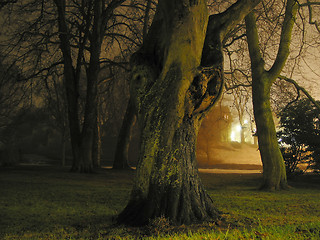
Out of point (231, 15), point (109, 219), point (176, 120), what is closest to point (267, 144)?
point (231, 15)

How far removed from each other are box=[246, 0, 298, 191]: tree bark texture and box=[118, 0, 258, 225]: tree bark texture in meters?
6.22

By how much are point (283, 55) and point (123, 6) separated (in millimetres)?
8871

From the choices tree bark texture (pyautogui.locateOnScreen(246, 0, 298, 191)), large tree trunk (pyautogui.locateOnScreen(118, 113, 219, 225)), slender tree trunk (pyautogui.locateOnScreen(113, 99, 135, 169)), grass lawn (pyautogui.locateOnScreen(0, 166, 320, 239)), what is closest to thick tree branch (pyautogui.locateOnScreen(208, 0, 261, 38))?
large tree trunk (pyautogui.locateOnScreen(118, 113, 219, 225))

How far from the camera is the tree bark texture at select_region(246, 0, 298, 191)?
10523 millimetres

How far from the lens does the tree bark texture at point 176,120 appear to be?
4.71 metres

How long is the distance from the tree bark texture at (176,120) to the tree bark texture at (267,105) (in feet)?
20.4

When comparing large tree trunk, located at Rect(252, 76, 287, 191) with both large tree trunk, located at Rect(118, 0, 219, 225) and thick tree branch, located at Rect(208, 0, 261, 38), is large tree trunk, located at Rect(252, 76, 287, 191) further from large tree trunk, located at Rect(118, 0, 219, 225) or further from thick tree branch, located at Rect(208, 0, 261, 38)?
large tree trunk, located at Rect(118, 0, 219, 225)

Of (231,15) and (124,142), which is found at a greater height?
(231,15)

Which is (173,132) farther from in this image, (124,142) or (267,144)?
(124,142)

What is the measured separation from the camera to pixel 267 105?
35.5ft

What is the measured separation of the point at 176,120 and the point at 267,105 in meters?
6.94

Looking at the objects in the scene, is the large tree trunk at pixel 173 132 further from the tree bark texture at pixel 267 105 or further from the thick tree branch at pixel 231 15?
the tree bark texture at pixel 267 105

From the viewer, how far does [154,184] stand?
476 centimetres

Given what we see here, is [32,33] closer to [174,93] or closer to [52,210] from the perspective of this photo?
[52,210]
